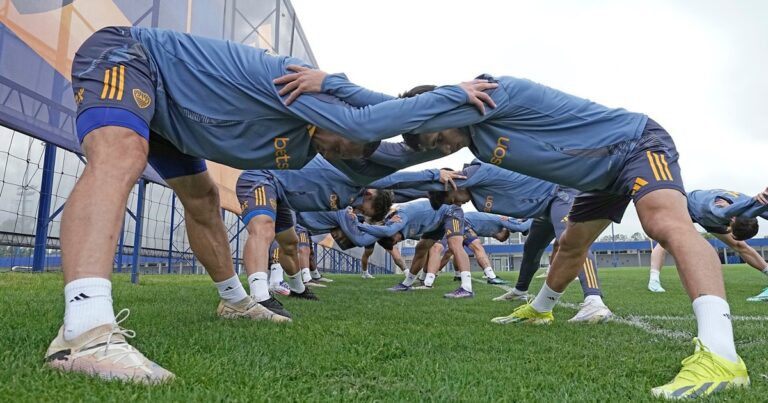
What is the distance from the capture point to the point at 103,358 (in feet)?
5.36

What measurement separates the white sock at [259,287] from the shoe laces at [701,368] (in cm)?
286

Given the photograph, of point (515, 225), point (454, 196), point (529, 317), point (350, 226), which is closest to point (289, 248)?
point (454, 196)

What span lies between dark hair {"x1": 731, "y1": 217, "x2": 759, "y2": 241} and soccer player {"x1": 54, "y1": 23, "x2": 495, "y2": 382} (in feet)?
18.5

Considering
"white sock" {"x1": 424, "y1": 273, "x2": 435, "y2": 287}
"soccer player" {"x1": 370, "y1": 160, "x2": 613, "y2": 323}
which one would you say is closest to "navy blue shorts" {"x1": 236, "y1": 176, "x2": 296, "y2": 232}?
"soccer player" {"x1": 370, "y1": 160, "x2": 613, "y2": 323}

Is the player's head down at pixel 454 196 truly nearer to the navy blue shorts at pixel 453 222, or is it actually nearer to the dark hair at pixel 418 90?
the dark hair at pixel 418 90

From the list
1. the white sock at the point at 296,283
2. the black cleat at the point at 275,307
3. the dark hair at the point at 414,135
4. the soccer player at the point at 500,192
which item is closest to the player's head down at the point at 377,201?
the soccer player at the point at 500,192

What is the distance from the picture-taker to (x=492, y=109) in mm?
2529

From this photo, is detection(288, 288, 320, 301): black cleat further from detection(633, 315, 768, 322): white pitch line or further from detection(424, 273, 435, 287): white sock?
detection(424, 273, 435, 287): white sock

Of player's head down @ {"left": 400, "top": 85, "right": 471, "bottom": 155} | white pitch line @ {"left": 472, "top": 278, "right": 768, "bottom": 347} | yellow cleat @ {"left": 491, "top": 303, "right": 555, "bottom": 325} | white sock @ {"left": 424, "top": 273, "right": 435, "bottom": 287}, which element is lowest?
white pitch line @ {"left": 472, "top": 278, "right": 768, "bottom": 347}

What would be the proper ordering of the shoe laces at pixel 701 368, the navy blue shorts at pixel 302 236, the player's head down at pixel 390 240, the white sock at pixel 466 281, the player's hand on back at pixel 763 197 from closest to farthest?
the shoe laces at pixel 701 368 → the player's hand on back at pixel 763 197 → the white sock at pixel 466 281 → the navy blue shorts at pixel 302 236 → the player's head down at pixel 390 240

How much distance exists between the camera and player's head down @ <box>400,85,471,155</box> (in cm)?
270

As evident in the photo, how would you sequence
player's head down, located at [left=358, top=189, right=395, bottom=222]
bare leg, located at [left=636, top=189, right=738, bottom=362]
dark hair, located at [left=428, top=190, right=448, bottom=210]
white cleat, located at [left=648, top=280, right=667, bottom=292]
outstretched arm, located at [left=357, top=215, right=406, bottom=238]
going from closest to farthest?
1. bare leg, located at [left=636, top=189, right=738, bottom=362]
2. dark hair, located at [left=428, top=190, right=448, bottom=210]
3. player's head down, located at [left=358, top=189, right=395, bottom=222]
4. white cleat, located at [left=648, top=280, right=667, bottom=292]
5. outstretched arm, located at [left=357, top=215, right=406, bottom=238]

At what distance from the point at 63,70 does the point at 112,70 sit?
5.94 metres

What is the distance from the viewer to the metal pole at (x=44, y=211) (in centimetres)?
830
